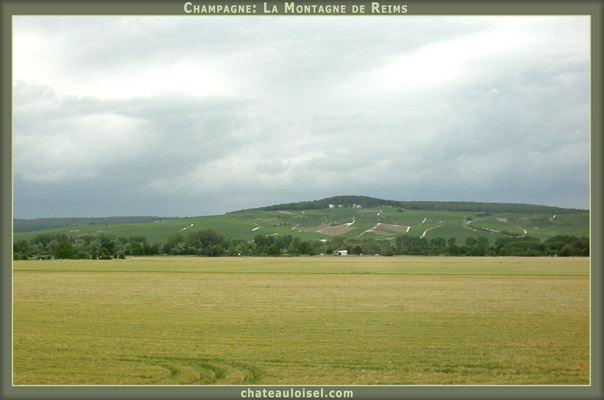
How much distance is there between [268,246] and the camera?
370ft

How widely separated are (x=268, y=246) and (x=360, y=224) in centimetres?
4644

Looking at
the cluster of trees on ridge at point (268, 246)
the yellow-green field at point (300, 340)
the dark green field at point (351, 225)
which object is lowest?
the cluster of trees on ridge at point (268, 246)

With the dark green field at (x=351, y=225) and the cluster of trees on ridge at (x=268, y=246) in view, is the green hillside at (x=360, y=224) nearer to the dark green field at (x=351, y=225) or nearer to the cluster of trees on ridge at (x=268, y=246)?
the dark green field at (x=351, y=225)

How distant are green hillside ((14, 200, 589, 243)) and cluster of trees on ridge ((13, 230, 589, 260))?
17.8 ft

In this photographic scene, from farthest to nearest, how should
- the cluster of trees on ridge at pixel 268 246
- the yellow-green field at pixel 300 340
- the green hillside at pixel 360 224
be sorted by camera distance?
the green hillside at pixel 360 224 → the cluster of trees on ridge at pixel 268 246 → the yellow-green field at pixel 300 340

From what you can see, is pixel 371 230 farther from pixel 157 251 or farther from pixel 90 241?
pixel 90 241

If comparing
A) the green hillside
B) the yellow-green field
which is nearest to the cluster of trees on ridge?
the green hillside

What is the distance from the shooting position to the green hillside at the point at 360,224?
12269cm

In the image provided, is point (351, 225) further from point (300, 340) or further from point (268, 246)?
point (300, 340)

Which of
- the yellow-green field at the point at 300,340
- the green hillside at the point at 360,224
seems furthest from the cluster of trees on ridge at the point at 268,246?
the yellow-green field at the point at 300,340

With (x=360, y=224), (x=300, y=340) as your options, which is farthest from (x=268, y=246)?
(x=300, y=340)

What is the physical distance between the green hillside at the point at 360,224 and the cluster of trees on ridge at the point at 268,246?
17.8 ft

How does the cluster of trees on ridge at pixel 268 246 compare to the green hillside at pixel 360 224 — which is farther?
the green hillside at pixel 360 224

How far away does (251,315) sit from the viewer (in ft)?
75.5
